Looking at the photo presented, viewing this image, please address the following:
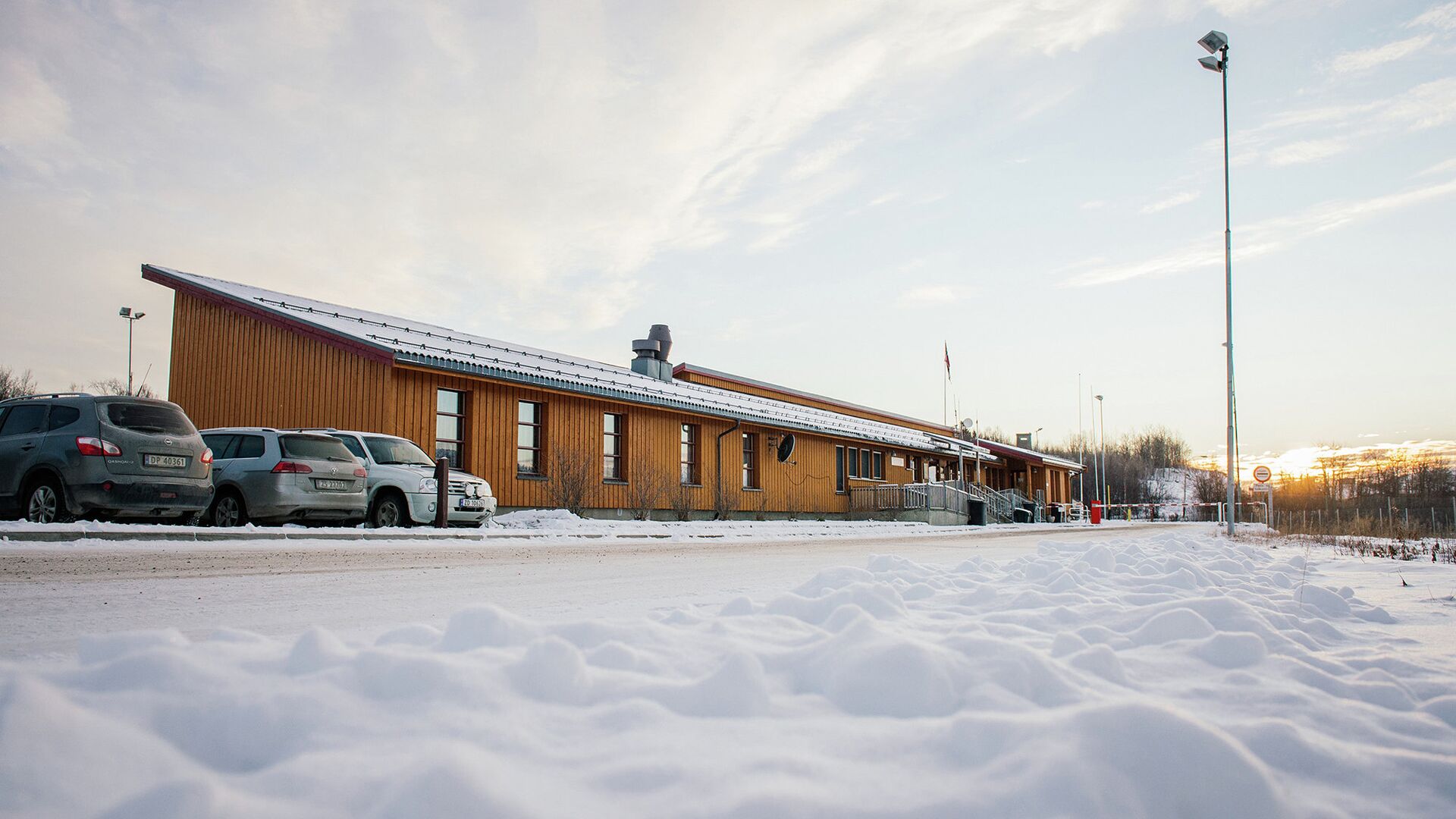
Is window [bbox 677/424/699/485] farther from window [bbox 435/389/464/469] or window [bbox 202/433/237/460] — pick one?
window [bbox 202/433/237/460]

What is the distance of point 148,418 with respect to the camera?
10.2 meters

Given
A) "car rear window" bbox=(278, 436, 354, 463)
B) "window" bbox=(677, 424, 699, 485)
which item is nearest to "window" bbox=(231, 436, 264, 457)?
"car rear window" bbox=(278, 436, 354, 463)

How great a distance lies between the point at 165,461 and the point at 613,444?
38.9ft

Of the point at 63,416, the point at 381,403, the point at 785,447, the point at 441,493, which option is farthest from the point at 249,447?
the point at 785,447

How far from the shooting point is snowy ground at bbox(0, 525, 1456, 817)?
1759 millimetres

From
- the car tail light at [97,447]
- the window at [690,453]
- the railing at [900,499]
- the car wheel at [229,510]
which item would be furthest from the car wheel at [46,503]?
the railing at [900,499]

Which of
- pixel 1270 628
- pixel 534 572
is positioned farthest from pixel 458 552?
pixel 1270 628

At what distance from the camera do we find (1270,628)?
3824mm

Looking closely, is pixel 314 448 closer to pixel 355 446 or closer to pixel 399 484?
pixel 355 446

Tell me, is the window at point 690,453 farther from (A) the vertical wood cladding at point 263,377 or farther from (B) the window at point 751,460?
(A) the vertical wood cladding at point 263,377

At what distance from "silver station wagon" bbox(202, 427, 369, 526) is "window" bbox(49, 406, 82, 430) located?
7.43 feet

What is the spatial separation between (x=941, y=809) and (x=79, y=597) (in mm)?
5393

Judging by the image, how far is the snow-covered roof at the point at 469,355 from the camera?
16203 mm

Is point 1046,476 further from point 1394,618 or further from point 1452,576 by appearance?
point 1394,618
